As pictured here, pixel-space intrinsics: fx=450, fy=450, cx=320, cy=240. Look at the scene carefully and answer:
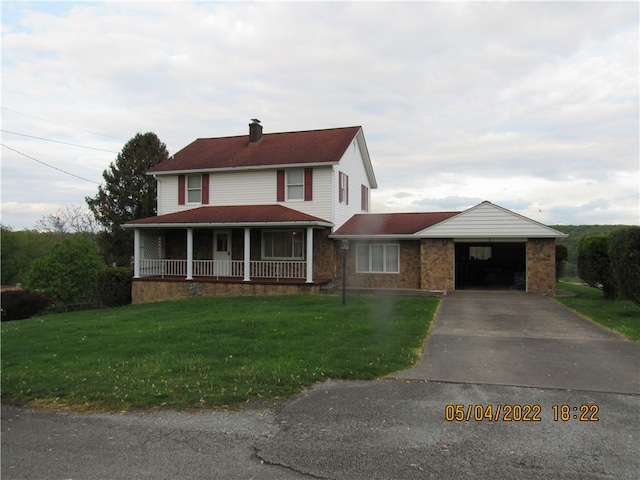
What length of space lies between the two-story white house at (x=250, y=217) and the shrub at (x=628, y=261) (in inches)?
373

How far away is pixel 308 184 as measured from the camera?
63.6 ft

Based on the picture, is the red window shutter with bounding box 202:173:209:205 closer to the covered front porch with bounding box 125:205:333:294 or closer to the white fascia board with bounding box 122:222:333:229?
the covered front porch with bounding box 125:205:333:294

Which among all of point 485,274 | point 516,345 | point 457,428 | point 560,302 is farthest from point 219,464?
point 485,274

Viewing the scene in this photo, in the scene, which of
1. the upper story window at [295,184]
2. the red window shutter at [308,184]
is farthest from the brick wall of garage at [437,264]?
the upper story window at [295,184]

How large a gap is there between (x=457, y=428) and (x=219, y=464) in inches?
94.6

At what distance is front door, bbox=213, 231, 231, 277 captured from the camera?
19902mm

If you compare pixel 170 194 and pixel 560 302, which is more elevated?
pixel 170 194

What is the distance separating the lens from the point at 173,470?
3865 mm

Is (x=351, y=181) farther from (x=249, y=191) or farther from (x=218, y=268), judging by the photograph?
(x=218, y=268)

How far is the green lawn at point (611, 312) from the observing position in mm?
9727

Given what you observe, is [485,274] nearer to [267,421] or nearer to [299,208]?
[299,208]

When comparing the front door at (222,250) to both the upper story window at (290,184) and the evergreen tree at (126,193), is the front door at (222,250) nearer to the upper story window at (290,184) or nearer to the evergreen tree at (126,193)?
the upper story window at (290,184)

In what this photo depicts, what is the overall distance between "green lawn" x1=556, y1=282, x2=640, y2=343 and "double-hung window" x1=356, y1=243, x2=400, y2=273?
626 centimetres

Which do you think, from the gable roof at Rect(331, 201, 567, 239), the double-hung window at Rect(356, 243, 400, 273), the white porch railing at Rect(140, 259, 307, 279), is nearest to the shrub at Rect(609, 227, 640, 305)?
the gable roof at Rect(331, 201, 567, 239)
